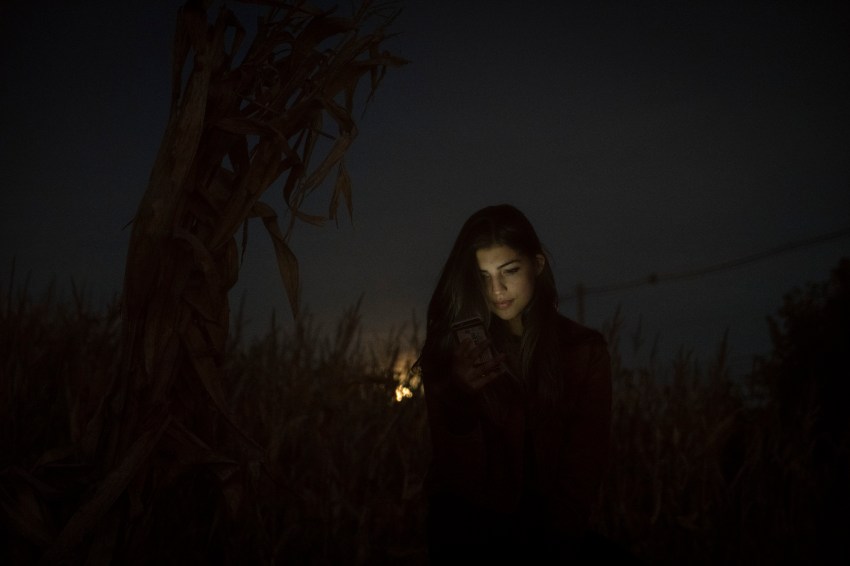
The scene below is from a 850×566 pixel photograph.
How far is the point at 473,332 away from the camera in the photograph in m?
1.40

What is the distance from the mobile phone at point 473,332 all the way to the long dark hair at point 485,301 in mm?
51

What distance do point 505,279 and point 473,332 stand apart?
0.18 meters

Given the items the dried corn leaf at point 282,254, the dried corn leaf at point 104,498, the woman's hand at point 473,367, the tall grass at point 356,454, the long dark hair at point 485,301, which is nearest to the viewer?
the dried corn leaf at point 104,498

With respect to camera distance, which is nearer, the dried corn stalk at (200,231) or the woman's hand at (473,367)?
the dried corn stalk at (200,231)

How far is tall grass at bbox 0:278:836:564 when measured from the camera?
211 cm

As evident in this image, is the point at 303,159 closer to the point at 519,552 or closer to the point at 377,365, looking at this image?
the point at 519,552

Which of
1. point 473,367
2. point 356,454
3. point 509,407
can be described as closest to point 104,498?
point 473,367

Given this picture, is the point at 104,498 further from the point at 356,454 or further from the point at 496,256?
the point at 356,454

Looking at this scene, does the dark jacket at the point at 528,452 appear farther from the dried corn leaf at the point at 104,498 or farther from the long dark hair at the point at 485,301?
the dried corn leaf at the point at 104,498

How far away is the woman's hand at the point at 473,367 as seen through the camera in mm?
1343

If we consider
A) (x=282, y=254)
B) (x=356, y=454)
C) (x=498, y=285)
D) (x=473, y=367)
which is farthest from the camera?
(x=356, y=454)

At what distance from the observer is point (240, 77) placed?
4.01 ft

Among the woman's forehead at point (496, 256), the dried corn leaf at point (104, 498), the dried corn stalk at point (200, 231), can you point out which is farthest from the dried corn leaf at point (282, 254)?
the woman's forehead at point (496, 256)

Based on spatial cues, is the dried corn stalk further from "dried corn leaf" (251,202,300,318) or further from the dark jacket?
the dark jacket
